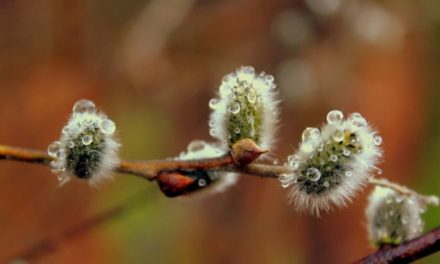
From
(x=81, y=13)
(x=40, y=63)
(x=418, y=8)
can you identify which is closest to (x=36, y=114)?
(x=40, y=63)

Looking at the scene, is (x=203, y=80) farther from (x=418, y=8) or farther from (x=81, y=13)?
(x=418, y=8)

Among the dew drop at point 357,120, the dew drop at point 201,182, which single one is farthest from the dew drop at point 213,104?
the dew drop at point 357,120

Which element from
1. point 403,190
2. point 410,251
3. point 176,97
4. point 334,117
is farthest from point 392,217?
point 176,97

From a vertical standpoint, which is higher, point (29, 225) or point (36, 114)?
point (36, 114)

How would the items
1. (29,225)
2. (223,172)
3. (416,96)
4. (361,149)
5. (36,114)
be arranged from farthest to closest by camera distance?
(416,96)
(36,114)
(29,225)
(223,172)
(361,149)

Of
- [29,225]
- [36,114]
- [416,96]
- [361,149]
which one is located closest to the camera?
[361,149]

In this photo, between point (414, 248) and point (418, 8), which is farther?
point (418, 8)

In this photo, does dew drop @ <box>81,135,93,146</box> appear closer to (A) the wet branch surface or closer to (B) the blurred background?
(A) the wet branch surface
